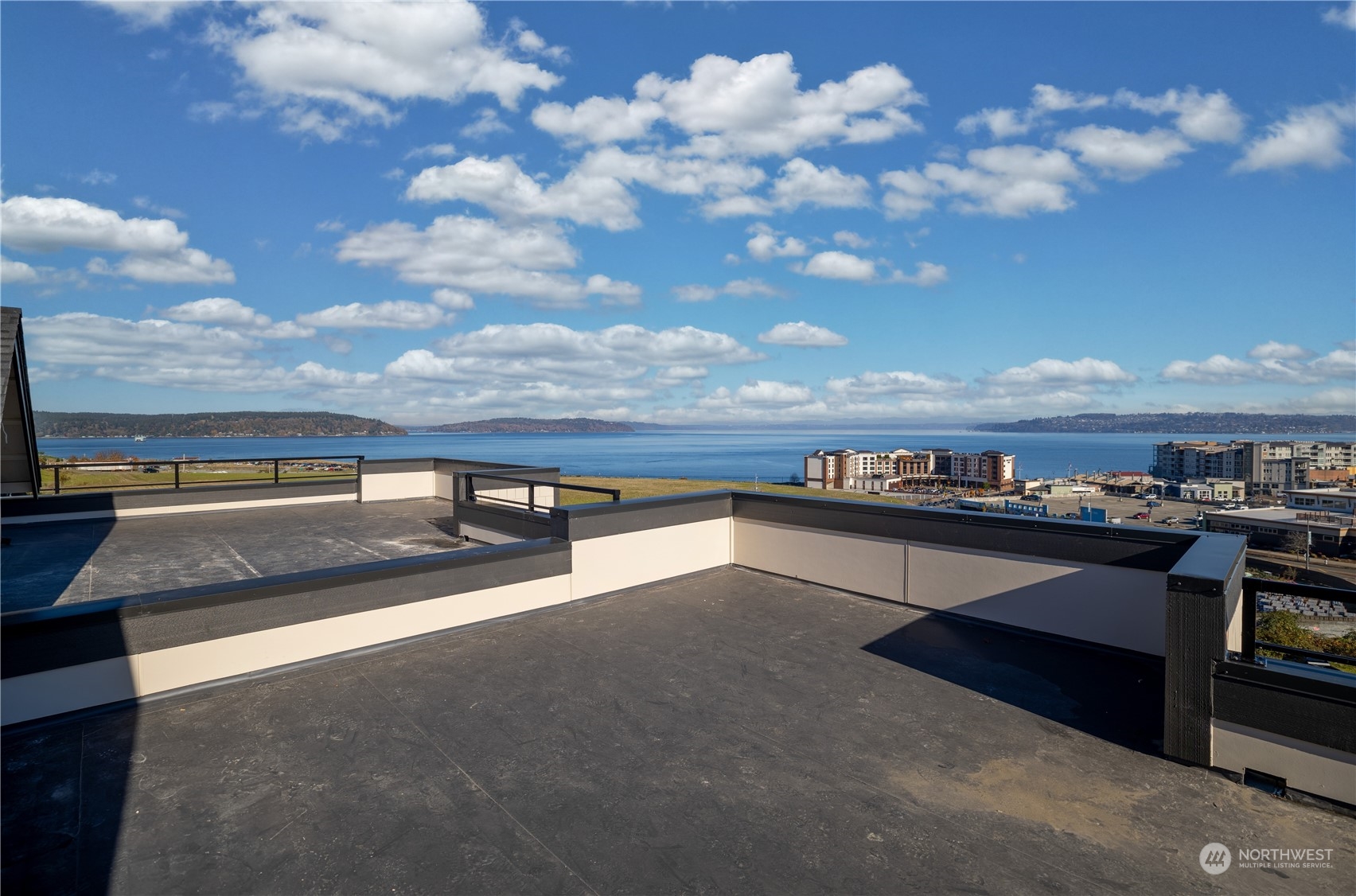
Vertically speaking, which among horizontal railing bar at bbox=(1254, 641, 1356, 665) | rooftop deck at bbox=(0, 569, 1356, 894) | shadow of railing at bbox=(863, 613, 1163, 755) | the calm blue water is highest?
horizontal railing bar at bbox=(1254, 641, 1356, 665)

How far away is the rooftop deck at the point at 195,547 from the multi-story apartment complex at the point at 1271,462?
26366 mm

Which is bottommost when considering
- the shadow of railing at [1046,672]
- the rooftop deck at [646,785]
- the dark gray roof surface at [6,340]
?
the shadow of railing at [1046,672]

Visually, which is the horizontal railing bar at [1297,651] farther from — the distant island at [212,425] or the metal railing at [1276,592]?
the distant island at [212,425]

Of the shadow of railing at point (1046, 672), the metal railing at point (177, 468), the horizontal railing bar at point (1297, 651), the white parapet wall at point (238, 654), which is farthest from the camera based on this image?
the metal railing at point (177, 468)

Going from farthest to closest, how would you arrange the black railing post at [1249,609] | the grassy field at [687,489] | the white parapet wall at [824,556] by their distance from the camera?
1. the grassy field at [687,489]
2. the white parapet wall at [824,556]
3. the black railing post at [1249,609]

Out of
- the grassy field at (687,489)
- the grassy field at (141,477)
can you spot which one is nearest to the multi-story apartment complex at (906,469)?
the grassy field at (687,489)

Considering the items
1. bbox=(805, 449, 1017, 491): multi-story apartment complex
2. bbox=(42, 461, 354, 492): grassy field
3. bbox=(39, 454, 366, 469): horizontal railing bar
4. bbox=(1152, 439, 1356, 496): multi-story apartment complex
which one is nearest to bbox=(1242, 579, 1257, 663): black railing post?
bbox=(805, 449, 1017, 491): multi-story apartment complex

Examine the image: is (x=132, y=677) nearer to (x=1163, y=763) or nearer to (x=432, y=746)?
(x=432, y=746)

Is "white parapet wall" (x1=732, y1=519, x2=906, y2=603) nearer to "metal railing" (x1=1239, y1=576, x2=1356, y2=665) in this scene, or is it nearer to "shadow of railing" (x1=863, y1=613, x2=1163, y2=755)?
"shadow of railing" (x1=863, y1=613, x2=1163, y2=755)

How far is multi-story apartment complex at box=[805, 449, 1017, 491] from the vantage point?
12.6m

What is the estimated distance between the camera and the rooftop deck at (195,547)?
6.15 m

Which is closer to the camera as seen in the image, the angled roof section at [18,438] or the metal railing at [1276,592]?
the metal railing at [1276,592]

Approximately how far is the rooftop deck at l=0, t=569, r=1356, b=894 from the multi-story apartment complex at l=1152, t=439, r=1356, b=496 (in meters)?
24.3

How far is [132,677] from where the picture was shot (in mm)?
3482
